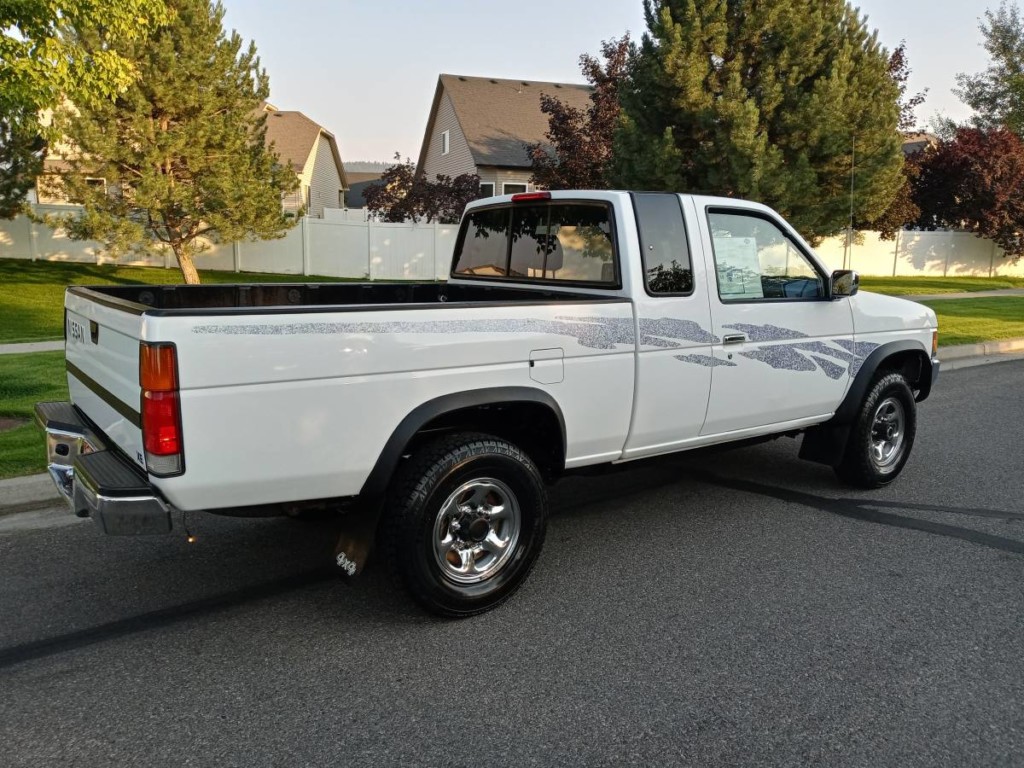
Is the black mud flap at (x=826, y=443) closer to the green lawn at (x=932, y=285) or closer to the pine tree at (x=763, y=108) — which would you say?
the pine tree at (x=763, y=108)

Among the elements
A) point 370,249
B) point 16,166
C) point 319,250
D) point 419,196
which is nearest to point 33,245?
point 16,166

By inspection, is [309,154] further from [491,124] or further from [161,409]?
[161,409]

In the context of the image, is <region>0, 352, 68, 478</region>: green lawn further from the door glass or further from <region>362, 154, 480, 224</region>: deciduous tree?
<region>362, 154, 480, 224</region>: deciduous tree

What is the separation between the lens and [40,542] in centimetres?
455

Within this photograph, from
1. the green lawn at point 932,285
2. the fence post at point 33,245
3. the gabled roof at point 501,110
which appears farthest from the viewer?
the gabled roof at point 501,110

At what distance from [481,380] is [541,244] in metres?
1.58

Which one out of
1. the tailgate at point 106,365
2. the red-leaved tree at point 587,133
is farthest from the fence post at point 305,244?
the tailgate at point 106,365

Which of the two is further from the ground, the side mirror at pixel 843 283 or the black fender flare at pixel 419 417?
the side mirror at pixel 843 283

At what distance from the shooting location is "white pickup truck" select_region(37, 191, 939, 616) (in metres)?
3.06

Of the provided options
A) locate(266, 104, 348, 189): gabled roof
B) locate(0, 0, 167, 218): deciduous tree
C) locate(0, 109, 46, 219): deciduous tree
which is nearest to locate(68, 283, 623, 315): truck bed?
locate(0, 0, 167, 218): deciduous tree

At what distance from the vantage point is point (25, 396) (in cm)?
737

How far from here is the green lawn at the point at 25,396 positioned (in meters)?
5.45

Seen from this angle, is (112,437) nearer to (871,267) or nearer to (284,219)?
(284,219)

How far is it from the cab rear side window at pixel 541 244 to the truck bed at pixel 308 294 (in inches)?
4.5
